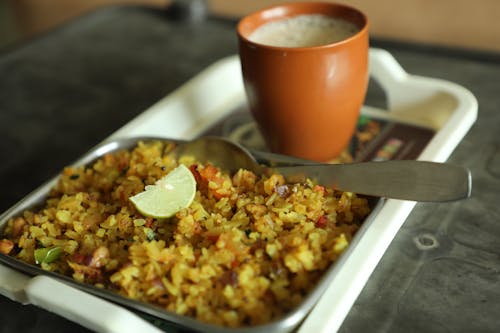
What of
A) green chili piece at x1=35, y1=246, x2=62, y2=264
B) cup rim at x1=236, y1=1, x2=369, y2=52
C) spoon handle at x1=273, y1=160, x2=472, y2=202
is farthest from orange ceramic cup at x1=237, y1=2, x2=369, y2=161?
green chili piece at x1=35, y1=246, x2=62, y2=264

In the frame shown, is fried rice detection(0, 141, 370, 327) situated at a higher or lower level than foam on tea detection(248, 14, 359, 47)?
lower

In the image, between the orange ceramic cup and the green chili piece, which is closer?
the green chili piece

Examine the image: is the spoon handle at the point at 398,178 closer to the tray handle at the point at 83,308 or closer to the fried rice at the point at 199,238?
the fried rice at the point at 199,238

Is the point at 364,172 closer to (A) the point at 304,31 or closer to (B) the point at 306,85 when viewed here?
(B) the point at 306,85

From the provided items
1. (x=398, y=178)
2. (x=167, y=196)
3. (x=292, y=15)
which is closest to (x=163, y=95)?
(x=292, y=15)

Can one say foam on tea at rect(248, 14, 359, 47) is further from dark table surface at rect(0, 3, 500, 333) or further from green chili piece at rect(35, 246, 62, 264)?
green chili piece at rect(35, 246, 62, 264)

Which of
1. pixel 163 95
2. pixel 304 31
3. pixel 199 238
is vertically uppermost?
pixel 304 31

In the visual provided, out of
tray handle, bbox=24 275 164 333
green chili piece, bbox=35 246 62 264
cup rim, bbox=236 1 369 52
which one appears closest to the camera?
tray handle, bbox=24 275 164 333

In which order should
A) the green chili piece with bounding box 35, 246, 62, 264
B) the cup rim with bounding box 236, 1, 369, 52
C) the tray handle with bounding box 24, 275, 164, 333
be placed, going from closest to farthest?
the tray handle with bounding box 24, 275, 164, 333, the green chili piece with bounding box 35, 246, 62, 264, the cup rim with bounding box 236, 1, 369, 52
